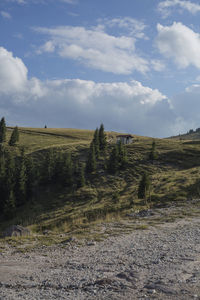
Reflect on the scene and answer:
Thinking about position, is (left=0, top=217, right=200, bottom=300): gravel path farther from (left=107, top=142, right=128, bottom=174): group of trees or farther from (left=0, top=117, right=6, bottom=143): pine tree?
(left=0, top=117, right=6, bottom=143): pine tree

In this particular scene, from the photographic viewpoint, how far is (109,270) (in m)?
7.77

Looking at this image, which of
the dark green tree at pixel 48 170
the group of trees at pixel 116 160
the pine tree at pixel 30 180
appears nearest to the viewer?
the pine tree at pixel 30 180

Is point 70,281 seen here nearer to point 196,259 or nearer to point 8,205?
point 196,259

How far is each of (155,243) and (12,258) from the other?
6390 millimetres

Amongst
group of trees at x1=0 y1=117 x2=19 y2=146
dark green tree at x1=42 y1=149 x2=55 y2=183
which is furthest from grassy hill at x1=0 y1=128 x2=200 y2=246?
group of trees at x1=0 y1=117 x2=19 y2=146

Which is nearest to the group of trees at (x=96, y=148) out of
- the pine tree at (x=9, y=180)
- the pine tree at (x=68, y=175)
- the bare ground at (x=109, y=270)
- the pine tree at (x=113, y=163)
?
the pine tree at (x=113, y=163)

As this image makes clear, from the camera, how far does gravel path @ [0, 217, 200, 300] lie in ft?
20.1

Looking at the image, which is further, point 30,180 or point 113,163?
point 113,163

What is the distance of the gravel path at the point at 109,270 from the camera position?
20.1ft

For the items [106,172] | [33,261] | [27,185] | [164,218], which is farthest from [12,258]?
[106,172]

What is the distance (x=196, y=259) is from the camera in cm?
862

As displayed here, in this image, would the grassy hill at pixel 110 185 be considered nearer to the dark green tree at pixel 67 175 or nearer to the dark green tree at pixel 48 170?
the dark green tree at pixel 67 175

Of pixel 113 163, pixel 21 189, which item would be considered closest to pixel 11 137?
pixel 21 189

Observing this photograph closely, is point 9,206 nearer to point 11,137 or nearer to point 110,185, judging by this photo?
point 110,185
